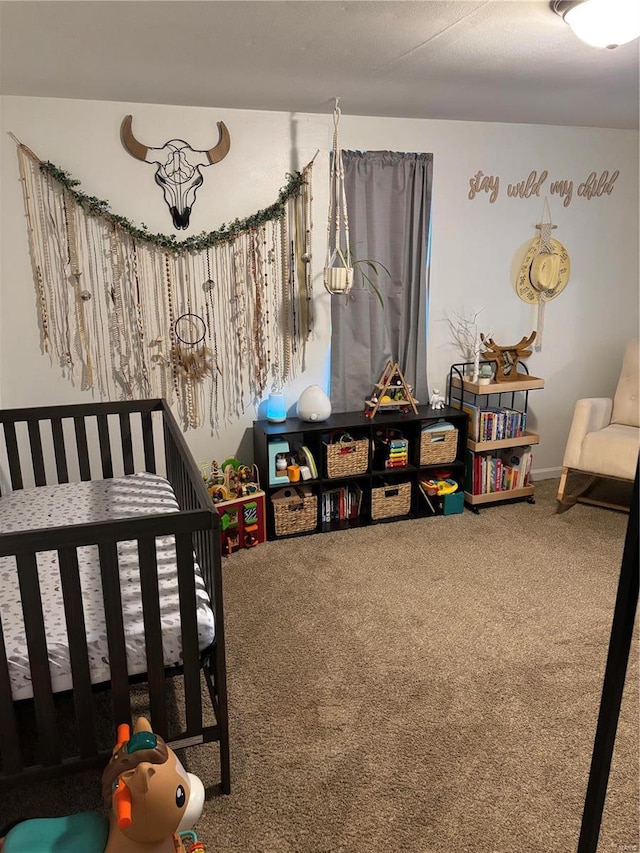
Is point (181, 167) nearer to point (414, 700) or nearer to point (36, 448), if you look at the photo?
point (36, 448)

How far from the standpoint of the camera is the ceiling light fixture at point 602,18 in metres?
1.79

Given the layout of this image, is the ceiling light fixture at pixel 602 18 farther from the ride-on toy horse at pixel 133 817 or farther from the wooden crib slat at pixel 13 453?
the wooden crib slat at pixel 13 453

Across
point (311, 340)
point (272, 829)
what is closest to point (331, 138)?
point (311, 340)

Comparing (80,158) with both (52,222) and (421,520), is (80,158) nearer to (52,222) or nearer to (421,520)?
(52,222)

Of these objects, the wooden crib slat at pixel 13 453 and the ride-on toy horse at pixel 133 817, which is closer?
the ride-on toy horse at pixel 133 817

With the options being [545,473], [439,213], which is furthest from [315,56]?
[545,473]

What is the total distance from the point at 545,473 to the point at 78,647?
349 centimetres

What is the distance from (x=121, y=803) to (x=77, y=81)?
2619 millimetres

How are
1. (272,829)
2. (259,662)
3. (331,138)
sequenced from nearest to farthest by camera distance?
(272,829)
(259,662)
(331,138)

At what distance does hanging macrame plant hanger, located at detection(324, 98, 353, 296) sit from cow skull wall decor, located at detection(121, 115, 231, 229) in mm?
559

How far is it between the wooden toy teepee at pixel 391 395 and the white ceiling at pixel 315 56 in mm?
1374

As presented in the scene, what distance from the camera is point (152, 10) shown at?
184 centimetres

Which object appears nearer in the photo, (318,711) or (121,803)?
(121,803)

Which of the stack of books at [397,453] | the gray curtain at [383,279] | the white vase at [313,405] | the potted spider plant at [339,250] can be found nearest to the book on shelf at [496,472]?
Answer: the stack of books at [397,453]
